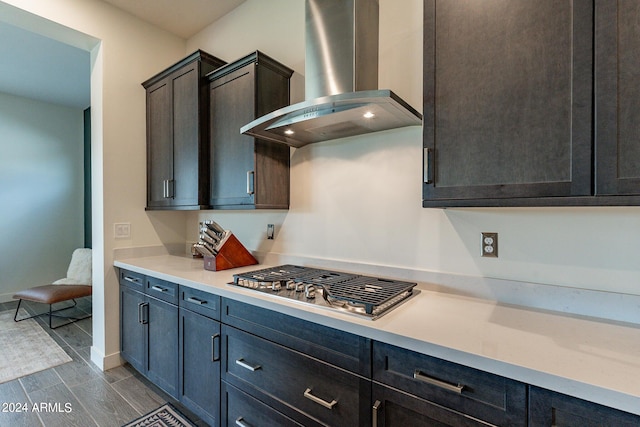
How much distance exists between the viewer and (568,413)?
2.53 ft

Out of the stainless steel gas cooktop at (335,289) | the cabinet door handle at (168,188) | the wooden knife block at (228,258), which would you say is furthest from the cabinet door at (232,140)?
the stainless steel gas cooktop at (335,289)

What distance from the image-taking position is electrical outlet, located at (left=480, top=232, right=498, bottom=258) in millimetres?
1399

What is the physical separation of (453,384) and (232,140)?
185cm

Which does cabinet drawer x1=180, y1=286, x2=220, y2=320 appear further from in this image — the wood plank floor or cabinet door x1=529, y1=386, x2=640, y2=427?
cabinet door x1=529, y1=386, x2=640, y2=427

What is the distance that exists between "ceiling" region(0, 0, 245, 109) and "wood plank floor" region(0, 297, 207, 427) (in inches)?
115

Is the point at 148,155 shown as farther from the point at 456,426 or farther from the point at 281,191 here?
the point at 456,426

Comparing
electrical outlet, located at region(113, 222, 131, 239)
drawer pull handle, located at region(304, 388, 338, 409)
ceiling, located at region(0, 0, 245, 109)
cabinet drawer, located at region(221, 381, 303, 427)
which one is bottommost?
cabinet drawer, located at region(221, 381, 303, 427)

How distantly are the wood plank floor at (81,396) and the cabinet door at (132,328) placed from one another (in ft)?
0.52

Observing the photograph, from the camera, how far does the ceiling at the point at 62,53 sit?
2529 mm

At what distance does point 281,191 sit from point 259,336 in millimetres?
1006

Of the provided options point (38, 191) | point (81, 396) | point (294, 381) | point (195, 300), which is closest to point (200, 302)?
point (195, 300)

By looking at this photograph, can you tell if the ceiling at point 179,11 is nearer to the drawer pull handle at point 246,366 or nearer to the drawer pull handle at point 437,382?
the drawer pull handle at point 246,366

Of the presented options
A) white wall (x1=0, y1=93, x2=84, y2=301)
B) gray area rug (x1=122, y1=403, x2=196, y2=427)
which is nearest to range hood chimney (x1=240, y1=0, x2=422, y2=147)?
gray area rug (x1=122, y1=403, x2=196, y2=427)

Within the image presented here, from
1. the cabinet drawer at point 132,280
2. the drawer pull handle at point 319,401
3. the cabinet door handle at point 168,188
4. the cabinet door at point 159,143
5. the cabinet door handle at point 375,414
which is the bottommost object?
the drawer pull handle at point 319,401
